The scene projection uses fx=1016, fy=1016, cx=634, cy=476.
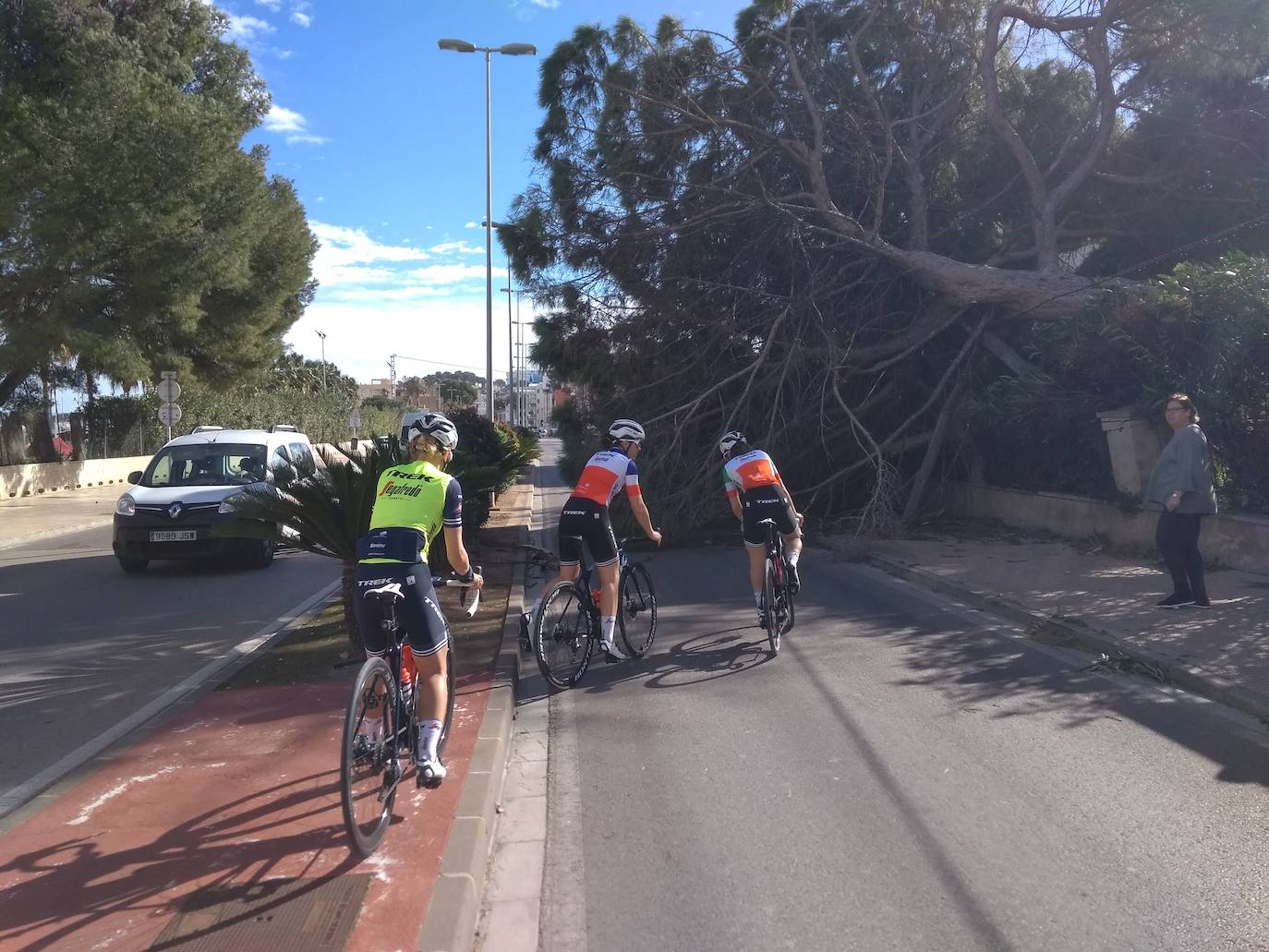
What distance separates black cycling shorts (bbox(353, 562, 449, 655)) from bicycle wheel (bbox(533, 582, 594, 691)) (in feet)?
6.70

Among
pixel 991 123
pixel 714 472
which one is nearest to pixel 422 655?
pixel 714 472

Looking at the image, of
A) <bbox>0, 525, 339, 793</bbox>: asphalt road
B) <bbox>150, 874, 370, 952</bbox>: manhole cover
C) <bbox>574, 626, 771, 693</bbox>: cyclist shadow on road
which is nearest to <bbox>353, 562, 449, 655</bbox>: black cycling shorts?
<bbox>150, 874, 370, 952</bbox>: manhole cover

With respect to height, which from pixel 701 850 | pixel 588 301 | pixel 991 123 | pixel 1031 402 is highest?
pixel 991 123

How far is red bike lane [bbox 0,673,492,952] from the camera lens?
3678 mm

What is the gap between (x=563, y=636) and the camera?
7.04 m

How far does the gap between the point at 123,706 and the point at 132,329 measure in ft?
74.8

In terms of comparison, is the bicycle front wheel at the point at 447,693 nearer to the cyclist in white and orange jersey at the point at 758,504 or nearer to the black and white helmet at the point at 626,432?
the black and white helmet at the point at 626,432

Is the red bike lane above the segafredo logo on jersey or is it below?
below

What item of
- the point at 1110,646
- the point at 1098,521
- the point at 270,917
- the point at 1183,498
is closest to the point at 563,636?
the point at 270,917

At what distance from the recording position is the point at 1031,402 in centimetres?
1352

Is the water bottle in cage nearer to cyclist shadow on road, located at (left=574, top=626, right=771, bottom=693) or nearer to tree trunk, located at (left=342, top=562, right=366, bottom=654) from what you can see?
cyclist shadow on road, located at (left=574, top=626, right=771, bottom=693)

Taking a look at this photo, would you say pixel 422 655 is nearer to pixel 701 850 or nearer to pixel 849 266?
pixel 701 850

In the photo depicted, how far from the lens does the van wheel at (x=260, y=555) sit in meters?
13.7

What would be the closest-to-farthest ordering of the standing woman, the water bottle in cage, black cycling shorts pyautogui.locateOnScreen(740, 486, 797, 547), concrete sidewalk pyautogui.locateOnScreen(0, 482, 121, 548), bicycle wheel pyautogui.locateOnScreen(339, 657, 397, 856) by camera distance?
bicycle wheel pyautogui.locateOnScreen(339, 657, 397, 856)
the water bottle in cage
black cycling shorts pyautogui.locateOnScreen(740, 486, 797, 547)
the standing woman
concrete sidewalk pyautogui.locateOnScreen(0, 482, 121, 548)
